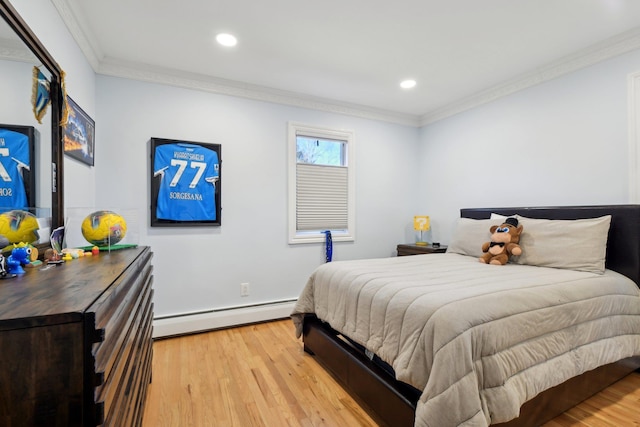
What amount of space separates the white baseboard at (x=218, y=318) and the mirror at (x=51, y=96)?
153 centimetres

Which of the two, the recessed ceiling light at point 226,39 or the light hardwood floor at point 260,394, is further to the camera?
the recessed ceiling light at point 226,39

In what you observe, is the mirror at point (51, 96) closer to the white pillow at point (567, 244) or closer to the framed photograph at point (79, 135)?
the framed photograph at point (79, 135)

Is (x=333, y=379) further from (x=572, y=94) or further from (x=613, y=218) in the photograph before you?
(x=572, y=94)

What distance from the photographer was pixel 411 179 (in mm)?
4375

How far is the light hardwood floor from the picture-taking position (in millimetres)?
1697

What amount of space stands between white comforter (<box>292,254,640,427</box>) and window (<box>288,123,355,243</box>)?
1467 millimetres

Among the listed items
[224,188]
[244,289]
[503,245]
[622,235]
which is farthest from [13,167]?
[622,235]

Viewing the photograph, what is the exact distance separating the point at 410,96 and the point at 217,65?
2.21 m

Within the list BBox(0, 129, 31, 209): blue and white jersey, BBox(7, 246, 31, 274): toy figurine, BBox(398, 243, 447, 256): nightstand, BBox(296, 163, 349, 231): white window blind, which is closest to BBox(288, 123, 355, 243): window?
BBox(296, 163, 349, 231): white window blind

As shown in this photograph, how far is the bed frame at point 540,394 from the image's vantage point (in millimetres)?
1522

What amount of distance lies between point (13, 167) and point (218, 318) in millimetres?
2186

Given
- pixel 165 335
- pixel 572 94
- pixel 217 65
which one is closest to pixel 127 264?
pixel 165 335

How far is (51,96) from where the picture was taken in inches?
63.6

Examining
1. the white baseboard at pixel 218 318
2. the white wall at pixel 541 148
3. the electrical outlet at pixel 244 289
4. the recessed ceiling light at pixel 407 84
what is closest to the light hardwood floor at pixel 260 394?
the white baseboard at pixel 218 318
